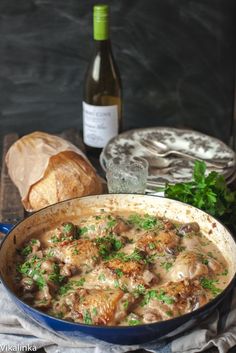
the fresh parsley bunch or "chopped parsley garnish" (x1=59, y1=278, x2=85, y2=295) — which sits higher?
the fresh parsley bunch

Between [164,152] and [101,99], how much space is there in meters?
0.32

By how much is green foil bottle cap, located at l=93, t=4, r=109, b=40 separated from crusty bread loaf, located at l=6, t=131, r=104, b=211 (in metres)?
0.39

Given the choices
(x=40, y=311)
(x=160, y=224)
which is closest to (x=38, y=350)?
(x=40, y=311)

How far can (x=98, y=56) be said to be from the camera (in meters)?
2.03

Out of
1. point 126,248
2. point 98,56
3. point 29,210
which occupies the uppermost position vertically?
point 98,56

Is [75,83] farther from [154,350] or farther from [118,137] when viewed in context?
[154,350]

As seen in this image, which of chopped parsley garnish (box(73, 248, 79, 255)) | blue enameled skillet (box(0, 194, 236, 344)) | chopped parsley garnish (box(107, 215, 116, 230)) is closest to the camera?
blue enameled skillet (box(0, 194, 236, 344))

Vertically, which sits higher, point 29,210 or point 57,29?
point 57,29

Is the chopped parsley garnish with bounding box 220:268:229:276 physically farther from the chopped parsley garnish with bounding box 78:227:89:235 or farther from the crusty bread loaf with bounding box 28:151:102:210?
the crusty bread loaf with bounding box 28:151:102:210

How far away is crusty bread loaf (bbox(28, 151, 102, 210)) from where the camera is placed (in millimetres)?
1679

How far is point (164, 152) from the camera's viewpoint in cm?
193

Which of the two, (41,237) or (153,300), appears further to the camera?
(41,237)

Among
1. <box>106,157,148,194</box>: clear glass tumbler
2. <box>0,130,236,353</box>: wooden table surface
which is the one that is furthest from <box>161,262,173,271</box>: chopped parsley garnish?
<box>0,130,236,353</box>: wooden table surface

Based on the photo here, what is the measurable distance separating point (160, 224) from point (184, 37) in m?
1.03
